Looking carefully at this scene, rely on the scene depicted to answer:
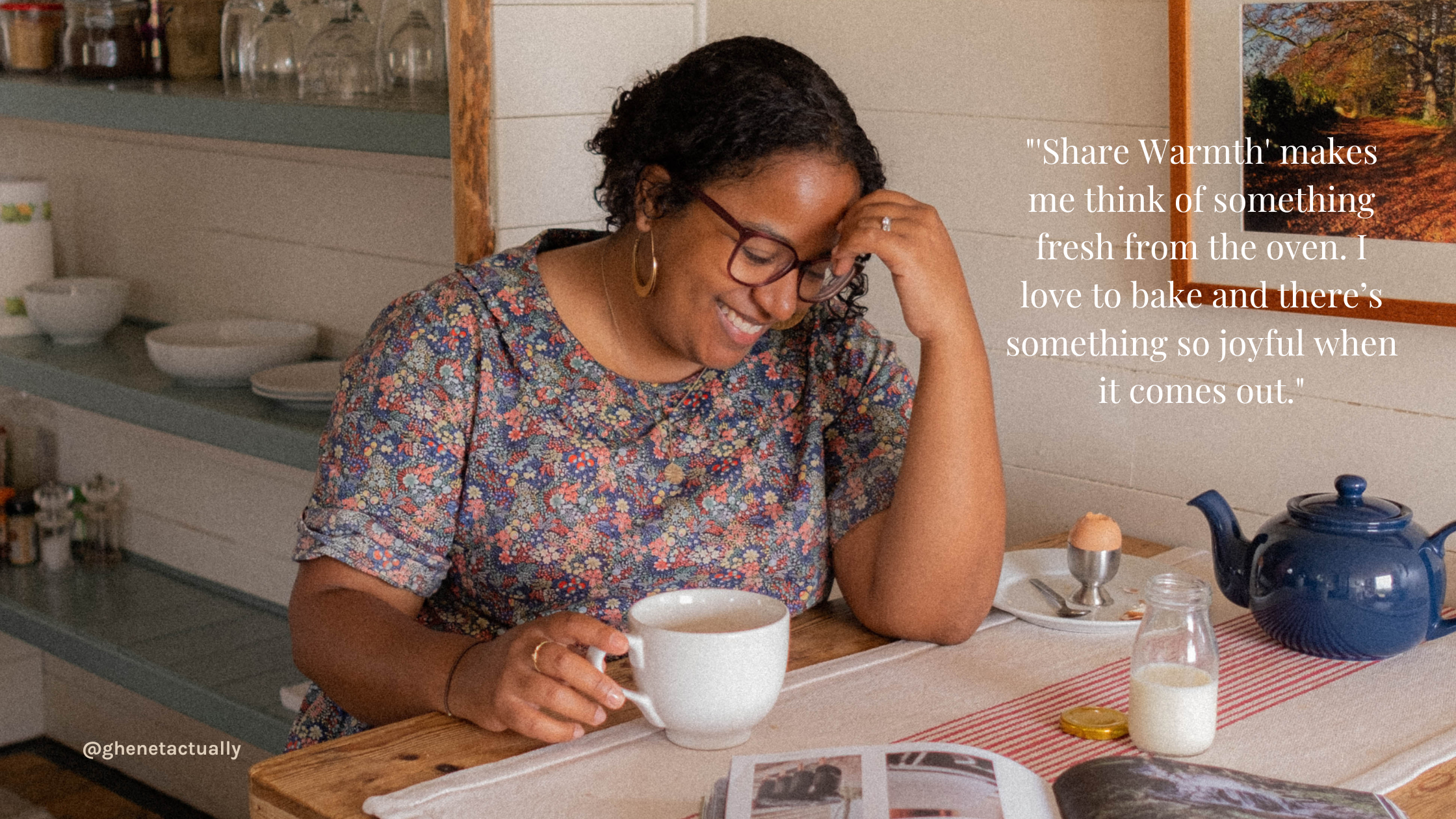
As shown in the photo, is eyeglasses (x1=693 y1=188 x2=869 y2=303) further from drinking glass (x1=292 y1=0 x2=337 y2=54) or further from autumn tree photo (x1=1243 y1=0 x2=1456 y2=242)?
drinking glass (x1=292 y1=0 x2=337 y2=54)

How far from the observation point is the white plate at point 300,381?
81.2 inches

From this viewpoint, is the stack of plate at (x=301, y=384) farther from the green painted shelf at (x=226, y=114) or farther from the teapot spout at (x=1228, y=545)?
the teapot spout at (x=1228, y=545)

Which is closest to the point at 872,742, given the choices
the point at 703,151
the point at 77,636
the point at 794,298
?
the point at 794,298

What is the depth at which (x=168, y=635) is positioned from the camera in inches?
93.7

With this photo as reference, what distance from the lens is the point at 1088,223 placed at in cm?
164

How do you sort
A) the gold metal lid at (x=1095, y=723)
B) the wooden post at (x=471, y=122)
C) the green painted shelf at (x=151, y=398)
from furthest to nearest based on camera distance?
1. the green painted shelf at (x=151, y=398)
2. the wooden post at (x=471, y=122)
3. the gold metal lid at (x=1095, y=723)

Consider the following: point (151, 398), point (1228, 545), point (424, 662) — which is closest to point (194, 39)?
point (151, 398)

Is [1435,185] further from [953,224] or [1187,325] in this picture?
[953,224]

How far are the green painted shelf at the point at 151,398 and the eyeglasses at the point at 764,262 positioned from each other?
93cm

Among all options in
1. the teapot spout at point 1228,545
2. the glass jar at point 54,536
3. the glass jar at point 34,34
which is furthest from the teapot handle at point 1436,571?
the glass jar at point 54,536

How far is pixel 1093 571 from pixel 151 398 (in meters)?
1.45

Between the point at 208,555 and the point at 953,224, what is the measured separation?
1.62 metres

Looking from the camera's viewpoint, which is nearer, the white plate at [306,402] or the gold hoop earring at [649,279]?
the gold hoop earring at [649,279]

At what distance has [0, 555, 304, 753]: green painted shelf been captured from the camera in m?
2.14
